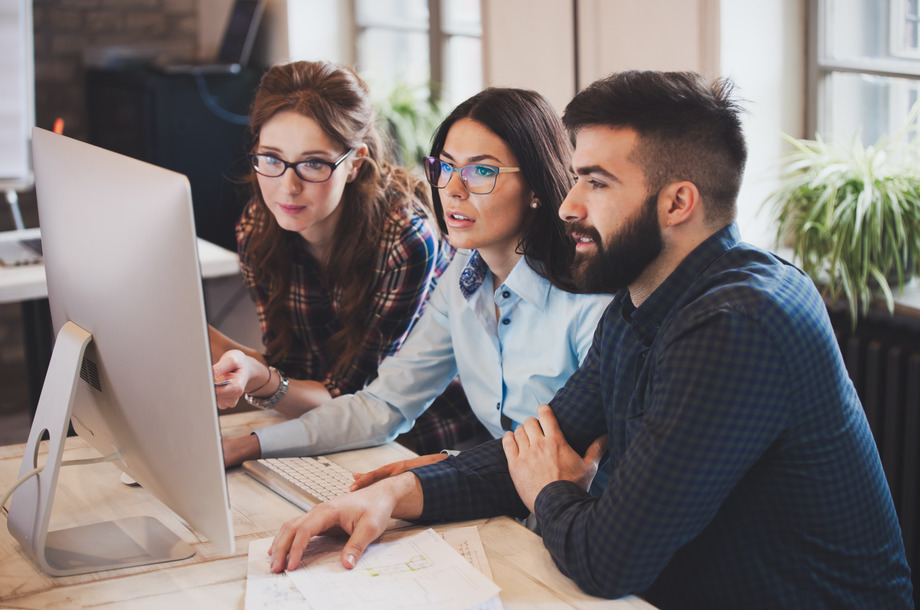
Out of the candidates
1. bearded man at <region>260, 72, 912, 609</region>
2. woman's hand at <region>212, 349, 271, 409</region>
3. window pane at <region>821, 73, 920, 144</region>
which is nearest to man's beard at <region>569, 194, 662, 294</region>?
bearded man at <region>260, 72, 912, 609</region>

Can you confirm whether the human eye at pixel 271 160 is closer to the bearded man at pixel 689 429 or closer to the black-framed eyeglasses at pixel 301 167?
the black-framed eyeglasses at pixel 301 167

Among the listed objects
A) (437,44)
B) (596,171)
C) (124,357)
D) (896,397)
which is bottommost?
(896,397)

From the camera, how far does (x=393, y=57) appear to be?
13.6ft

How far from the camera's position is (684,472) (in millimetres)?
1076

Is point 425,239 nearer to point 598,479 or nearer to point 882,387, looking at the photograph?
point 598,479

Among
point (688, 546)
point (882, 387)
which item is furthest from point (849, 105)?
point (688, 546)

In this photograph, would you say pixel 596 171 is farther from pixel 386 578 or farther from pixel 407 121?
pixel 407 121

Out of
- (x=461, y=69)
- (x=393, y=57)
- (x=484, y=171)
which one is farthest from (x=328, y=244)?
(x=393, y=57)

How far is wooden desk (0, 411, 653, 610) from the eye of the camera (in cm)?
115

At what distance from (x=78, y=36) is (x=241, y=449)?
322 cm

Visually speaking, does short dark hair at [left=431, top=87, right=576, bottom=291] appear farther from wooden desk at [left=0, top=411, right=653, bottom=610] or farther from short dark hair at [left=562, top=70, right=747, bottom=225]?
wooden desk at [left=0, top=411, right=653, bottom=610]

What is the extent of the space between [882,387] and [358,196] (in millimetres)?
1250

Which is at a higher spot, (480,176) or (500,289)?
(480,176)

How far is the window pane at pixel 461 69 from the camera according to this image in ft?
12.2
